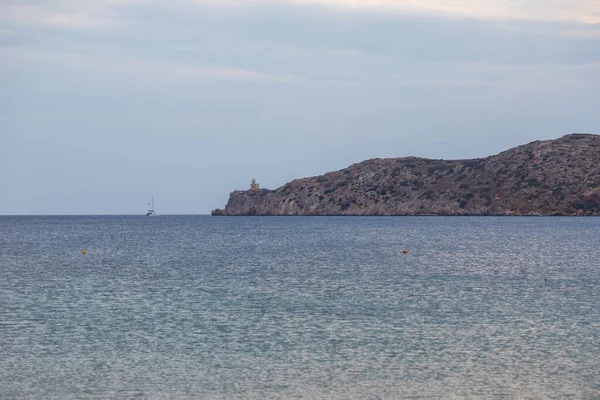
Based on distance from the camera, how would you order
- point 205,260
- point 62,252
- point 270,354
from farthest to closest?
point 62,252, point 205,260, point 270,354

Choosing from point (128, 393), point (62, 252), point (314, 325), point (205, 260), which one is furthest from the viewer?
point (62, 252)

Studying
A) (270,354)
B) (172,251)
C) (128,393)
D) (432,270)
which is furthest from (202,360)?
(172,251)

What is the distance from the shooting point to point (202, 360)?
98.8 ft

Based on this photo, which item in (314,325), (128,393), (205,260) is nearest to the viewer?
(128,393)

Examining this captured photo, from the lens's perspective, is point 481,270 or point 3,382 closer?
point 3,382

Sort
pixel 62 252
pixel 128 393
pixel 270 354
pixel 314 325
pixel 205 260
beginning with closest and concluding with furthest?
1. pixel 128 393
2. pixel 270 354
3. pixel 314 325
4. pixel 205 260
5. pixel 62 252

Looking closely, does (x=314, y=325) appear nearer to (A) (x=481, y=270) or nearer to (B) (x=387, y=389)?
(B) (x=387, y=389)

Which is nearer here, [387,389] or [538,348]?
[387,389]

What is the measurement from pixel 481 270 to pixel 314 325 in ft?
124

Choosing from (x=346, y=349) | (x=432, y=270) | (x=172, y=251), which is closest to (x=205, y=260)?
(x=172, y=251)

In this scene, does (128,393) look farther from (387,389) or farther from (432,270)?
(432,270)

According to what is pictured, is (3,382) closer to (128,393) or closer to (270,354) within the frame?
(128,393)

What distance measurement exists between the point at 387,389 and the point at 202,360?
27.1 ft

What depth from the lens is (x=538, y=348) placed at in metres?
32.1
